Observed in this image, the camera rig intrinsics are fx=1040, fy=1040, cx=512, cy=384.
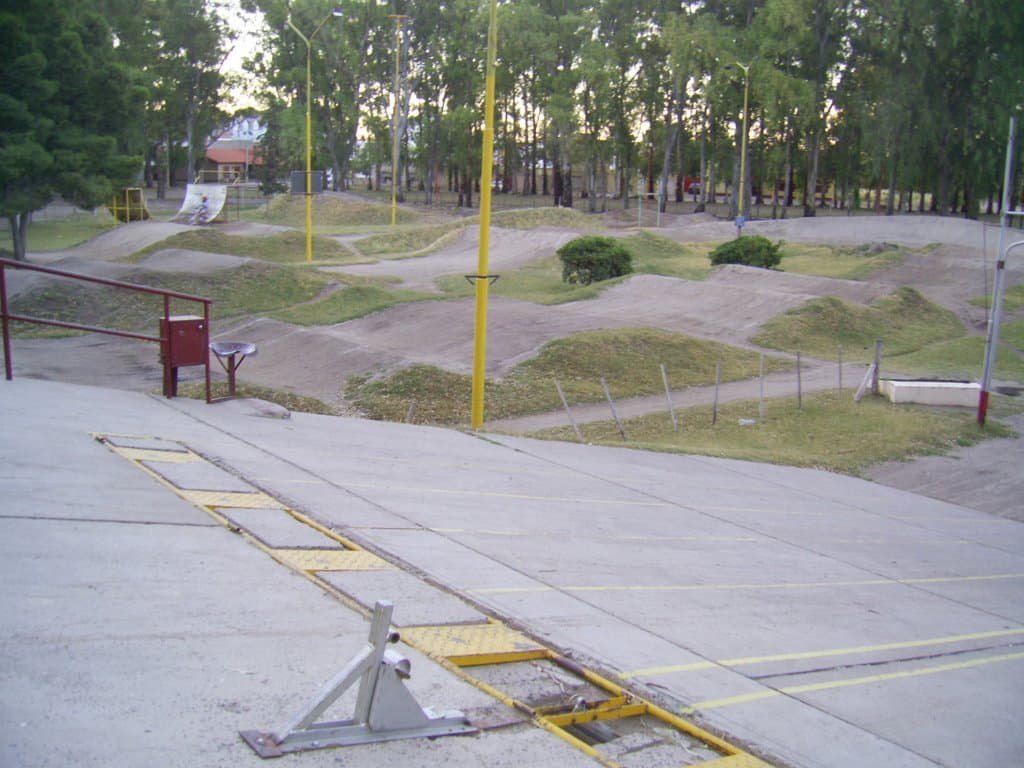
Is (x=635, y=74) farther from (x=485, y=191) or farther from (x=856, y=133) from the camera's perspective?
(x=485, y=191)

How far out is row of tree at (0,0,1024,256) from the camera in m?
68.7

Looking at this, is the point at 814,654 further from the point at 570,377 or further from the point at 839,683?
the point at 570,377

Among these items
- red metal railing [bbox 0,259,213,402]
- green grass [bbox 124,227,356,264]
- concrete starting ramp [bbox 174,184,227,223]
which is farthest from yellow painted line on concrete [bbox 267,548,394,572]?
concrete starting ramp [bbox 174,184,227,223]

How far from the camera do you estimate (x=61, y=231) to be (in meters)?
65.5

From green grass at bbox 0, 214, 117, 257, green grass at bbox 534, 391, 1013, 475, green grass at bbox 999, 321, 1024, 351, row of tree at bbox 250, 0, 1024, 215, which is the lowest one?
green grass at bbox 534, 391, 1013, 475

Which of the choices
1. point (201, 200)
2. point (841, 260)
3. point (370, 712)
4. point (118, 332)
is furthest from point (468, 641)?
point (201, 200)

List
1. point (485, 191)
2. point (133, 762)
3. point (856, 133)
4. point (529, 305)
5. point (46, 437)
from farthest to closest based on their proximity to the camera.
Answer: point (856, 133), point (529, 305), point (485, 191), point (46, 437), point (133, 762)

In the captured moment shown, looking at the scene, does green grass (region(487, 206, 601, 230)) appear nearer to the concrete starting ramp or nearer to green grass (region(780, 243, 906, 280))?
green grass (region(780, 243, 906, 280))

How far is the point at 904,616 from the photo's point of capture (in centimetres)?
1018

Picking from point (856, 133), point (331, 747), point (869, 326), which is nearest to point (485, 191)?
point (331, 747)

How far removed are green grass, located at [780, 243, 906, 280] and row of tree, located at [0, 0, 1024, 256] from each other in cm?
1529

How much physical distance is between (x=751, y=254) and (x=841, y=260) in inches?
451

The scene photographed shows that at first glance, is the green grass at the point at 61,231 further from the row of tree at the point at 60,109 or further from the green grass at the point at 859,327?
the green grass at the point at 859,327

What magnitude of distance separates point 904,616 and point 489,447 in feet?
23.7
